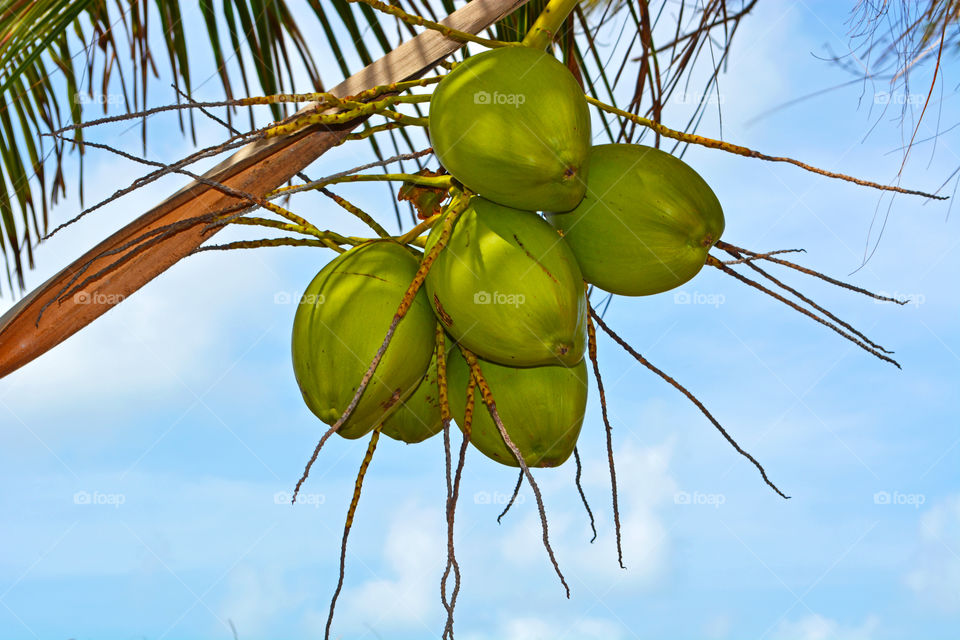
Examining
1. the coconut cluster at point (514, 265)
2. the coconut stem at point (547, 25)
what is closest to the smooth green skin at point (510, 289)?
the coconut cluster at point (514, 265)

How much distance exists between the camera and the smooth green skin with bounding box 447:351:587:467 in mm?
1062

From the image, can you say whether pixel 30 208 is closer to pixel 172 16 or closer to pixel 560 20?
pixel 172 16

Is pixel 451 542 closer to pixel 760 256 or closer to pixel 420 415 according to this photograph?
pixel 420 415

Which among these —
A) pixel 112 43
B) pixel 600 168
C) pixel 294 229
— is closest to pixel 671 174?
pixel 600 168

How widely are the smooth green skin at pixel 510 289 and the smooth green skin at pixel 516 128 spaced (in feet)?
0.15

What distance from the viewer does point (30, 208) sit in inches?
91.3

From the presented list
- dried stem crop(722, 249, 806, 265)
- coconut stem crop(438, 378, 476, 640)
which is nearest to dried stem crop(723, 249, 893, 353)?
dried stem crop(722, 249, 806, 265)

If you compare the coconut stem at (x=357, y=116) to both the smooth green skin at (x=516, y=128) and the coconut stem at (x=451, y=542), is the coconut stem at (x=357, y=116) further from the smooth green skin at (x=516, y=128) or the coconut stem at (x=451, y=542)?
the coconut stem at (x=451, y=542)

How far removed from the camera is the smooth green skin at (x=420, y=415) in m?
1.13

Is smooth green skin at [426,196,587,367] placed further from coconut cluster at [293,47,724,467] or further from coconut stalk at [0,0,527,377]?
coconut stalk at [0,0,527,377]

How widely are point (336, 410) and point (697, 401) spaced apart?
0.46m

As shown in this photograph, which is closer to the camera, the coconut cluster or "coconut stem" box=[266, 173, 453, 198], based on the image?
the coconut cluster

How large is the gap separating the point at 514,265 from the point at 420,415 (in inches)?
12.3

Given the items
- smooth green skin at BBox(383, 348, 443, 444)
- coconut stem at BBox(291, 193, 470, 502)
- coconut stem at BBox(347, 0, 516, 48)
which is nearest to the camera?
coconut stem at BBox(291, 193, 470, 502)
